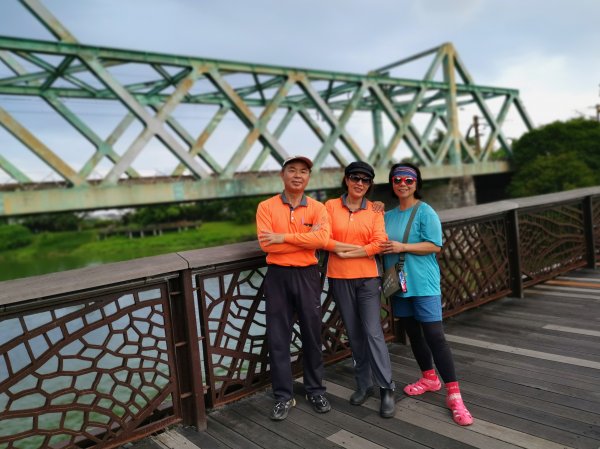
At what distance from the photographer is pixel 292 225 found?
252cm

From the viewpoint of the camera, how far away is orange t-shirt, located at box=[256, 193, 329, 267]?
8.05ft

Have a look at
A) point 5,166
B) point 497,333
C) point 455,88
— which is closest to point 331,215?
point 497,333

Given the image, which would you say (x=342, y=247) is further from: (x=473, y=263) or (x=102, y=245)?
(x=102, y=245)

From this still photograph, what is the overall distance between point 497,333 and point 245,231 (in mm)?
35846

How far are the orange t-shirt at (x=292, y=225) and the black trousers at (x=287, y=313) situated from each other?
0.20ft

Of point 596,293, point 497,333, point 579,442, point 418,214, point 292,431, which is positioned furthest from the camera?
point 596,293

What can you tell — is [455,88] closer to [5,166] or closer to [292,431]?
[5,166]

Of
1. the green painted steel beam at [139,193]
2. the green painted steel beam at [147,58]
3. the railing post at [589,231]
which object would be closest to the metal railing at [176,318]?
the railing post at [589,231]

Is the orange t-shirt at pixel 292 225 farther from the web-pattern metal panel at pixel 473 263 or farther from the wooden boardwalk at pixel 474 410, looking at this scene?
the web-pattern metal panel at pixel 473 263

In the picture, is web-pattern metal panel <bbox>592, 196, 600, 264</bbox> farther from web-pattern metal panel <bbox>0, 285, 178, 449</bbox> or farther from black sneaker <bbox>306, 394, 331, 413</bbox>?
web-pattern metal panel <bbox>0, 285, 178, 449</bbox>

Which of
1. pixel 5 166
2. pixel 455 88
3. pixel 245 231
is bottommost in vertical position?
pixel 245 231

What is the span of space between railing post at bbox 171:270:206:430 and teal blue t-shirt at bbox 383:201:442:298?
3.88 ft

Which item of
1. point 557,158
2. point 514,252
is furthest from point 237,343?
point 557,158

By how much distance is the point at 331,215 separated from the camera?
103 inches
